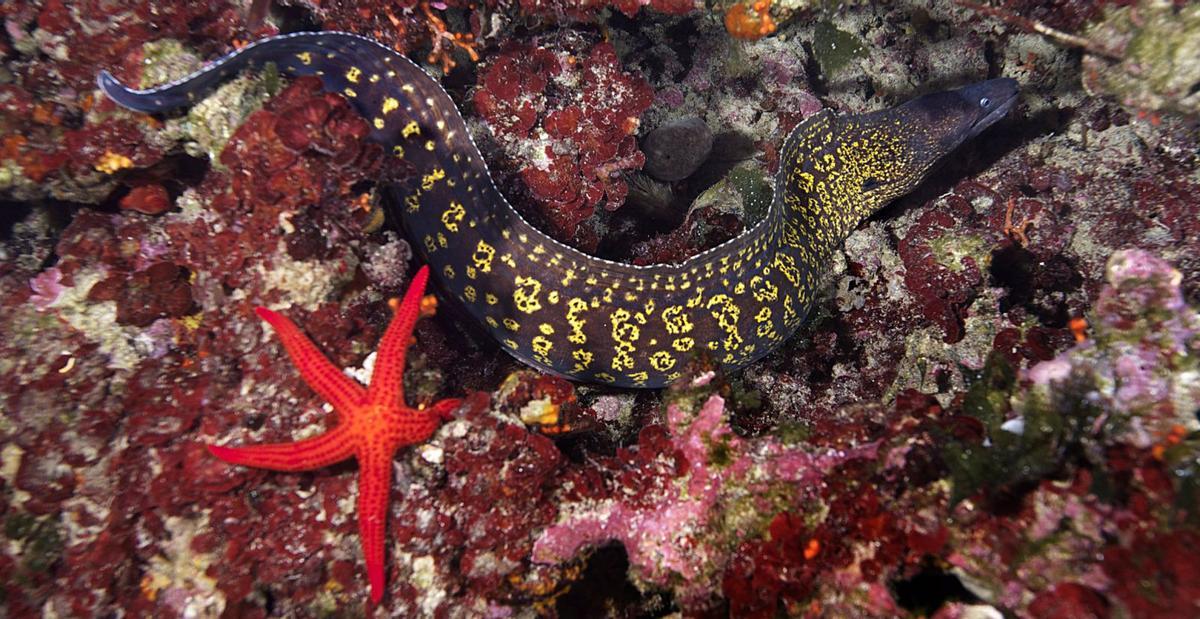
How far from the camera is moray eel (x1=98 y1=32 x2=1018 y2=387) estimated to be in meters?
5.09

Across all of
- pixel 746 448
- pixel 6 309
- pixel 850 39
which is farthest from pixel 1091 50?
pixel 6 309

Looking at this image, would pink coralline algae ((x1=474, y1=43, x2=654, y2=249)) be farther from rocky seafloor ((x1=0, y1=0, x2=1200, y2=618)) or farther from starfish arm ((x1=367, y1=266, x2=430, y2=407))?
starfish arm ((x1=367, y1=266, x2=430, y2=407))

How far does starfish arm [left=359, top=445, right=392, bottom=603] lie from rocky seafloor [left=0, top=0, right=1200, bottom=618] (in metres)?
0.34

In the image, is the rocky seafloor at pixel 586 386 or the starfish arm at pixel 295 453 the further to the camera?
the starfish arm at pixel 295 453

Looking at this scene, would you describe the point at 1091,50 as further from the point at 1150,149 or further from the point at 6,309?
the point at 6,309

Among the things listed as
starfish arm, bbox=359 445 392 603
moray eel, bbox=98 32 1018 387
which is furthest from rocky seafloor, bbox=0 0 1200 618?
moray eel, bbox=98 32 1018 387

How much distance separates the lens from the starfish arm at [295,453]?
139 inches

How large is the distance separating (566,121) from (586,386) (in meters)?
2.99

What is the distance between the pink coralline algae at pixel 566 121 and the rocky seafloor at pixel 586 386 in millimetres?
35

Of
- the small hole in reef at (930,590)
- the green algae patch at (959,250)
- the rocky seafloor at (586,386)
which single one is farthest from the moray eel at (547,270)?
the small hole in reef at (930,590)

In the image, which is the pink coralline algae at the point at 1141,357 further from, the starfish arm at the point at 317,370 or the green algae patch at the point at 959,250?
the starfish arm at the point at 317,370

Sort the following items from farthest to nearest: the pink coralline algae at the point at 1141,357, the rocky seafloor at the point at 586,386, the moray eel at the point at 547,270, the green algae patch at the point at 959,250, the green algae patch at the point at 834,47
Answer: the green algae patch at the point at 834,47
the green algae patch at the point at 959,250
the moray eel at the point at 547,270
the rocky seafloor at the point at 586,386
the pink coralline algae at the point at 1141,357

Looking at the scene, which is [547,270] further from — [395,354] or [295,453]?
[295,453]

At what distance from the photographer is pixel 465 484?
4.03 metres
